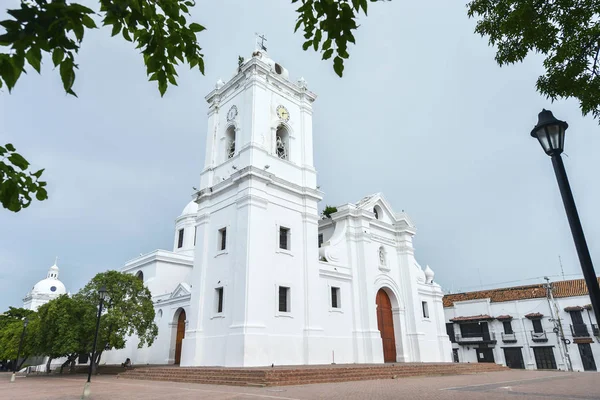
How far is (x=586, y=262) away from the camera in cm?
458

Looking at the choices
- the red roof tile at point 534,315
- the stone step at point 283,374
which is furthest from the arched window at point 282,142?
the red roof tile at point 534,315

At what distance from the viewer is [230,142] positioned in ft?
74.7

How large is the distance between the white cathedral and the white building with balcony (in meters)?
13.8

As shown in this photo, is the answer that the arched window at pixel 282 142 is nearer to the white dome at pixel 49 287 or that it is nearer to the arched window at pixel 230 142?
the arched window at pixel 230 142

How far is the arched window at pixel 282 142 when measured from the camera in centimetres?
2238

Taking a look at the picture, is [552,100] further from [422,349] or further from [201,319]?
[422,349]

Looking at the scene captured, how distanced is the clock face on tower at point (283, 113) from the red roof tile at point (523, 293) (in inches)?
1173

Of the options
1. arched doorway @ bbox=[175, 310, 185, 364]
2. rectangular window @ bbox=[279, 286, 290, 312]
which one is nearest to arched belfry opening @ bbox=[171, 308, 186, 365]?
arched doorway @ bbox=[175, 310, 185, 364]

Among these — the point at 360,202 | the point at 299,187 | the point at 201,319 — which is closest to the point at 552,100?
the point at 299,187

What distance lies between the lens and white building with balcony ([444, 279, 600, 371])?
109ft

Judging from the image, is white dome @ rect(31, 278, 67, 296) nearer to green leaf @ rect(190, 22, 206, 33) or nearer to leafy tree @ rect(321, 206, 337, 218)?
leafy tree @ rect(321, 206, 337, 218)

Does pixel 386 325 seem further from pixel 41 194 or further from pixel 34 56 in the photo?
pixel 34 56

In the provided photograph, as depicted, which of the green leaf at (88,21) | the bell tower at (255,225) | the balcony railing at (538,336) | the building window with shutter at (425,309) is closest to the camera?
the green leaf at (88,21)

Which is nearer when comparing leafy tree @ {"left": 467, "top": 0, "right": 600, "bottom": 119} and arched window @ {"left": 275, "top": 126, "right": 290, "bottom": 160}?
leafy tree @ {"left": 467, "top": 0, "right": 600, "bottom": 119}
